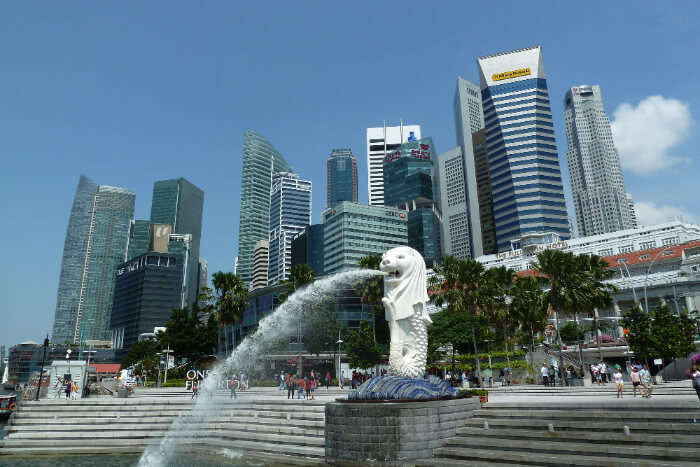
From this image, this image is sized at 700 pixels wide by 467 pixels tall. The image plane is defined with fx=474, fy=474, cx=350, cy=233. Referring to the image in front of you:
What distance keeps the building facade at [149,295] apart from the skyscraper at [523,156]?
404ft

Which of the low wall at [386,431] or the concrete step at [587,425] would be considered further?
the low wall at [386,431]

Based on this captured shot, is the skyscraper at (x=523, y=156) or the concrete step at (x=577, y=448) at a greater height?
the skyscraper at (x=523, y=156)

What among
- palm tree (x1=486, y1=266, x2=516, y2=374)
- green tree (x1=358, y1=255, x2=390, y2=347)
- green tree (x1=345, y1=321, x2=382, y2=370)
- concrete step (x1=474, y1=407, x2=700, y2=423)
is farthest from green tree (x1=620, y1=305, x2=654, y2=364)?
concrete step (x1=474, y1=407, x2=700, y2=423)

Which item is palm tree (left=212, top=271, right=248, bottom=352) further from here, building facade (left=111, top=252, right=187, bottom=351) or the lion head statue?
building facade (left=111, top=252, right=187, bottom=351)

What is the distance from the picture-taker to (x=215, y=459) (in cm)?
1773

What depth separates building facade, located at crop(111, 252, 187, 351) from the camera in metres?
180

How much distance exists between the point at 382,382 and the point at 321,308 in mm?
49529

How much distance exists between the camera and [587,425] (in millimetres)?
13070

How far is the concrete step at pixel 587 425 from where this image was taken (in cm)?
1189

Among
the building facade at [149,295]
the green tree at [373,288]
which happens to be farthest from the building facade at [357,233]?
the green tree at [373,288]

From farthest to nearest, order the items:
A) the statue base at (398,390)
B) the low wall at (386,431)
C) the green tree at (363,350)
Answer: the green tree at (363,350) < the statue base at (398,390) < the low wall at (386,431)

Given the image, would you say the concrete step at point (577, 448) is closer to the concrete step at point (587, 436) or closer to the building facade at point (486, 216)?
the concrete step at point (587, 436)

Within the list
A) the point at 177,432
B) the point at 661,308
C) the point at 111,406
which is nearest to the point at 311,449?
the point at 177,432

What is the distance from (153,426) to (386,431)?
13.8 metres
